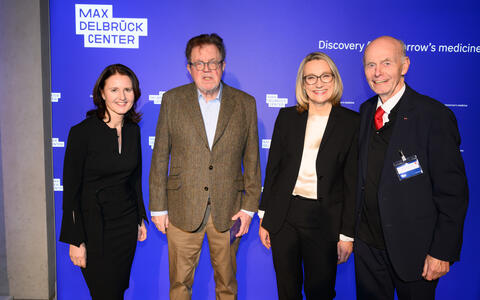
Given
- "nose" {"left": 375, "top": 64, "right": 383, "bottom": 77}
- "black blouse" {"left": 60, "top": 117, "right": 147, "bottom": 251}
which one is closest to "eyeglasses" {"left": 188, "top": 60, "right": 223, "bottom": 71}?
"black blouse" {"left": 60, "top": 117, "right": 147, "bottom": 251}

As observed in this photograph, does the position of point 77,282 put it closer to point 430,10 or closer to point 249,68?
point 249,68

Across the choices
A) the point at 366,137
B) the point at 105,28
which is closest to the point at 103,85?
the point at 105,28

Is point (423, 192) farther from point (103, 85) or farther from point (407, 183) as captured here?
point (103, 85)

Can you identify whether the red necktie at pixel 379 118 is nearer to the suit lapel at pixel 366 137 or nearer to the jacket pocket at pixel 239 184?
the suit lapel at pixel 366 137

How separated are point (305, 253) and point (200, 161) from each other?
3.06 ft

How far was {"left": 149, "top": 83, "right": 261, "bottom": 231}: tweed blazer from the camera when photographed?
2.13 m

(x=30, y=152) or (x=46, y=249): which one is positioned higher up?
(x=30, y=152)

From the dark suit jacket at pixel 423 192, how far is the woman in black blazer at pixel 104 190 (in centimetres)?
158

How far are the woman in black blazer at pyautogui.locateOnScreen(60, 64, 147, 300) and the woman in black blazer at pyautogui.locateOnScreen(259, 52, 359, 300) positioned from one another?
964mm

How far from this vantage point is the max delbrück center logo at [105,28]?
8.79 feet

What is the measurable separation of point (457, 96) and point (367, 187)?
163cm

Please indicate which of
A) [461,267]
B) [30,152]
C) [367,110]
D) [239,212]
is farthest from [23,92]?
[461,267]

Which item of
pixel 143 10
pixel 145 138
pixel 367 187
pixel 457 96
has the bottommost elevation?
pixel 367 187

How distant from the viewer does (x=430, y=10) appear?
272 centimetres
